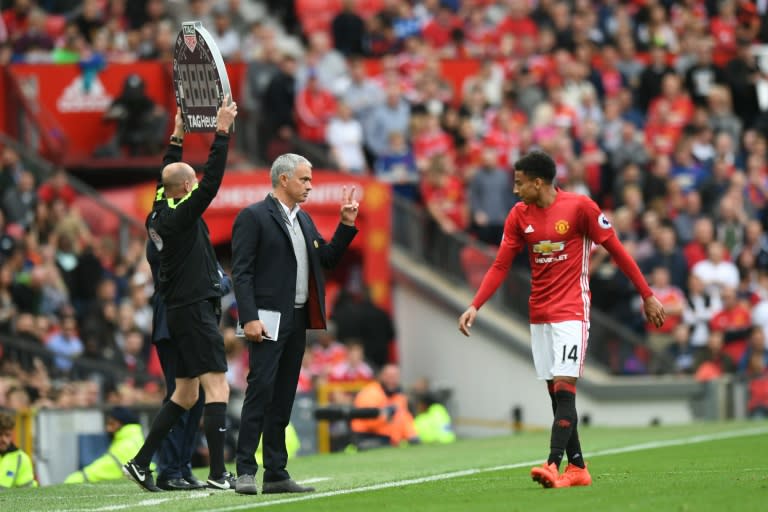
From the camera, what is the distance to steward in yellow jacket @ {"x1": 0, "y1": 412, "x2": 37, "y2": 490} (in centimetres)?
1423

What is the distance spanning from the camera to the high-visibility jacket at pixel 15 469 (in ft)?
46.6

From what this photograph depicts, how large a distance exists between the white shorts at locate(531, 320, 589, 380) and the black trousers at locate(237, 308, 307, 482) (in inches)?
57.5

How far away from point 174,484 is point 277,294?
1855mm

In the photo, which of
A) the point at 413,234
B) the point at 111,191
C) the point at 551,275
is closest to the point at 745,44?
the point at 413,234

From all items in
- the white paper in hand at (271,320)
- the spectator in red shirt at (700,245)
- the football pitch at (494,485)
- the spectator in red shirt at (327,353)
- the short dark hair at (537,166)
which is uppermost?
the spectator in red shirt at (700,245)

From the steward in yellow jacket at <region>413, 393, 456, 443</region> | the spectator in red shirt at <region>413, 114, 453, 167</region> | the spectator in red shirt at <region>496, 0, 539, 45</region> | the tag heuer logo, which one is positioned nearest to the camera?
the tag heuer logo

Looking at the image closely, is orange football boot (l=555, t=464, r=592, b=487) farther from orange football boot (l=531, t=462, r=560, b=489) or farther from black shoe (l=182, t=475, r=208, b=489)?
black shoe (l=182, t=475, r=208, b=489)

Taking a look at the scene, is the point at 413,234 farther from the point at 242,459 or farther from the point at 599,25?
the point at 242,459

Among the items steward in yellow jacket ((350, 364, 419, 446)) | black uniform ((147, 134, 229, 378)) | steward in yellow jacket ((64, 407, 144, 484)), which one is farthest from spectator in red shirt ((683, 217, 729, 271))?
black uniform ((147, 134, 229, 378))

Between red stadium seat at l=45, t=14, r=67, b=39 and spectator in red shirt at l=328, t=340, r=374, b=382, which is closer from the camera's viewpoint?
spectator in red shirt at l=328, t=340, r=374, b=382

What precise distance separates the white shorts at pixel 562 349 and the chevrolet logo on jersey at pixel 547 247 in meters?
0.45

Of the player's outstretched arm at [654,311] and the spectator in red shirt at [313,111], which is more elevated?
the spectator in red shirt at [313,111]

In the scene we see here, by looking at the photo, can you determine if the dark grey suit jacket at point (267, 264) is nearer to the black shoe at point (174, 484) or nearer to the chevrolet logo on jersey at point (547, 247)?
the chevrolet logo on jersey at point (547, 247)

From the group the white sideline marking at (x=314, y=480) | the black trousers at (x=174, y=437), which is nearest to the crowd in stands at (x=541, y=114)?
the white sideline marking at (x=314, y=480)
